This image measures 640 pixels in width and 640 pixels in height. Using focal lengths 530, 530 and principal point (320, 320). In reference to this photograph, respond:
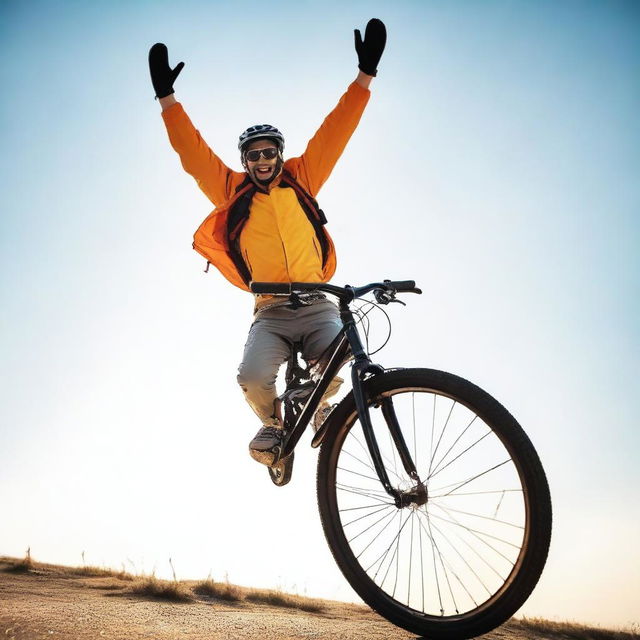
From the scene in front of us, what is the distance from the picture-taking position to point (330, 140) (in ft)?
15.8

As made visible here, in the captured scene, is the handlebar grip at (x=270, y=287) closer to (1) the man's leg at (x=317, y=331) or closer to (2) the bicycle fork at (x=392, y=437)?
(2) the bicycle fork at (x=392, y=437)

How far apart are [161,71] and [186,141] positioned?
2.12 feet

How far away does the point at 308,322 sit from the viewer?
4.25 m

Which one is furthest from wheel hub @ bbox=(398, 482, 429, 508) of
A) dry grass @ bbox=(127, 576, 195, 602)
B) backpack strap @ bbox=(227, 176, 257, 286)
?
dry grass @ bbox=(127, 576, 195, 602)

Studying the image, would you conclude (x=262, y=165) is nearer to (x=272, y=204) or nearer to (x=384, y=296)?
(x=272, y=204)

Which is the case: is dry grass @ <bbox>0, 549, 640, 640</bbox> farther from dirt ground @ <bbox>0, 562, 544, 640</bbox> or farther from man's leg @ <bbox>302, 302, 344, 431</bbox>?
man's leg @ <bbox>302, 302, 344, 431</bbox>

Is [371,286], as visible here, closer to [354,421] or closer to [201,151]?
[354,421]

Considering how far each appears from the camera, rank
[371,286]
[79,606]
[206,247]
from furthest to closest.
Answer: [206,247] < [79,606] < [371,286]

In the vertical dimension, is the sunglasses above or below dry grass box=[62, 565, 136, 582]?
above

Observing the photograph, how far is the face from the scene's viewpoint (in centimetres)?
453

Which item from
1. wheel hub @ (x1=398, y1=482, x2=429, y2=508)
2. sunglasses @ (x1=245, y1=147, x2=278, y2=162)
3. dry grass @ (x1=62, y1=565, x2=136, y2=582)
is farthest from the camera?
dry grass @ (x1=62, y1=565, x2=136, y2=582)

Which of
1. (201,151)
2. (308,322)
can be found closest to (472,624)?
(308,322)

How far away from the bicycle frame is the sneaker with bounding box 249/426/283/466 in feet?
1.61

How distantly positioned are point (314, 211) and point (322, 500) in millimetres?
2517
